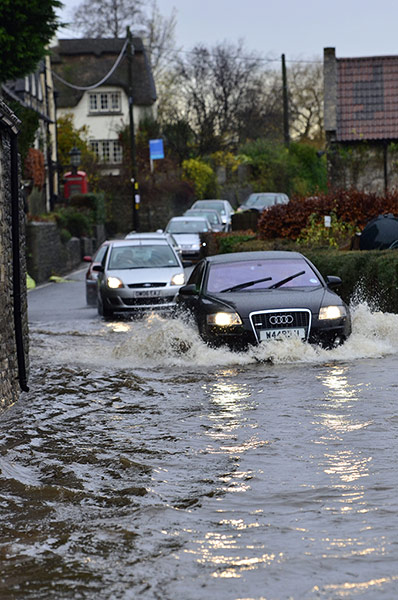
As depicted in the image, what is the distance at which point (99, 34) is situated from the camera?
83.4 metres

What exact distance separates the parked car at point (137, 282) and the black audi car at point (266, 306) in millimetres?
6813

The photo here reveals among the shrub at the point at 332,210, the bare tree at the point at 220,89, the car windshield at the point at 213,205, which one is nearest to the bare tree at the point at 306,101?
the bare tree at the point at 220,89

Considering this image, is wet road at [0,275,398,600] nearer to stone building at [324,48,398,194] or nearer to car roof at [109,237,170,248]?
car roof at [109,237,170,248]

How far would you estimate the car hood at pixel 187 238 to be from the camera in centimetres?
4081

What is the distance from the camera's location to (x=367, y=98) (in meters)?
41.5

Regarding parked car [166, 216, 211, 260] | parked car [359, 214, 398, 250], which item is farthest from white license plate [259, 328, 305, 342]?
parked car [166, 216, 211, 260]

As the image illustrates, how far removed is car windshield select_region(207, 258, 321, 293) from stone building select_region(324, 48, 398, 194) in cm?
2419

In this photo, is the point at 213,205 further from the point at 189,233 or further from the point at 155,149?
the point at 189,233

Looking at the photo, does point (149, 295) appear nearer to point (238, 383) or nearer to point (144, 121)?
point (238, 383)

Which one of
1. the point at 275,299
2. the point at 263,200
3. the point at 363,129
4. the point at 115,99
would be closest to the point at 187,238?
the point at 363,129

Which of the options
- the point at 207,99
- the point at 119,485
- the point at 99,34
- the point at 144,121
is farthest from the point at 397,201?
the point at 99,34

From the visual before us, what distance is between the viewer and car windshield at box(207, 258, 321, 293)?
15289 millimetres

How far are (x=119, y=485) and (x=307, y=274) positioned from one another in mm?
7854

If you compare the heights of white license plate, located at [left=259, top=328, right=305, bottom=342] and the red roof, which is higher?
the red roof
